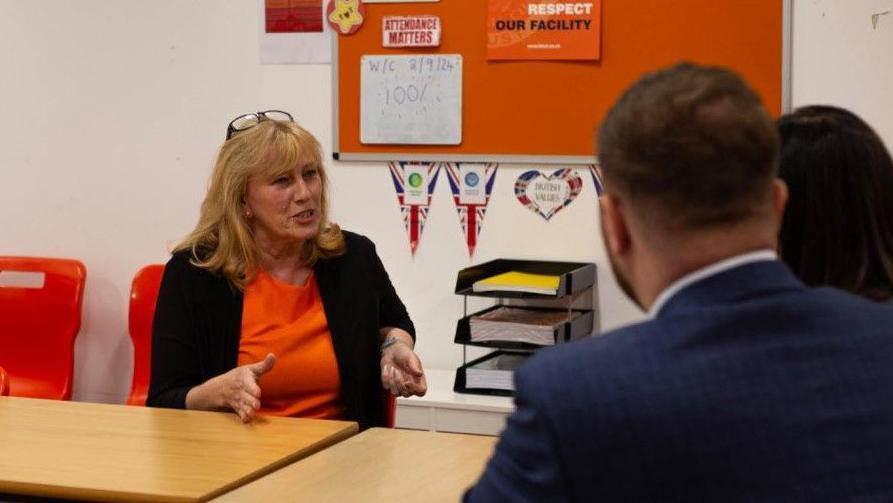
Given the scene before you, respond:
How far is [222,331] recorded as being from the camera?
118 inches

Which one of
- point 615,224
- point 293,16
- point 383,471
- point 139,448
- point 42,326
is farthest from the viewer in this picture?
point 42,326

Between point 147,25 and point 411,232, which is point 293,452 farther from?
point 147,25

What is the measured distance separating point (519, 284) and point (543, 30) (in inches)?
34.5

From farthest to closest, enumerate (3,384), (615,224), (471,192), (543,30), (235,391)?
(471,192), (543,30), (3,384), (235,391), (615,224)

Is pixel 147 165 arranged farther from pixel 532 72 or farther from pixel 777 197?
pixel 777 197

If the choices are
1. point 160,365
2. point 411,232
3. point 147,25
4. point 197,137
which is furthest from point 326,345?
point 147,25

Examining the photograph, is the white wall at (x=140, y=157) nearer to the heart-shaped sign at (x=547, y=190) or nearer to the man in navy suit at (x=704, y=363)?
the heart-shaped sign at (x=547, y=190)

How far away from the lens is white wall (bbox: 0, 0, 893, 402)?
4.26m

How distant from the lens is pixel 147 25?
457 cm

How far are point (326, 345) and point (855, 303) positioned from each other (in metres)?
1.96

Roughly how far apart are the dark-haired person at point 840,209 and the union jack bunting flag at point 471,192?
2406 millimetres

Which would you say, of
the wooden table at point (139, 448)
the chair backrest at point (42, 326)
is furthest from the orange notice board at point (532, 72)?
the wooden table at point (139, 448)

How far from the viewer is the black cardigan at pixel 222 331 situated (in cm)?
295

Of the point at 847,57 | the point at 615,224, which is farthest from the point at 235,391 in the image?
the point at 847,57
